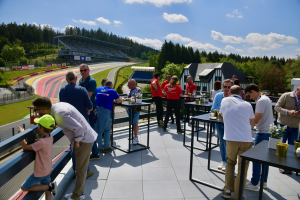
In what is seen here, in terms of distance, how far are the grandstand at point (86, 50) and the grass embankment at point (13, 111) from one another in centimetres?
4609

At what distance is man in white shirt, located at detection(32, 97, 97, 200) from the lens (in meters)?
2.28

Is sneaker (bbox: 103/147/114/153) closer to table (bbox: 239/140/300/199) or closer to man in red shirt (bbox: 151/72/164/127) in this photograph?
man in red shirt (bbox: 151/72/164/127)

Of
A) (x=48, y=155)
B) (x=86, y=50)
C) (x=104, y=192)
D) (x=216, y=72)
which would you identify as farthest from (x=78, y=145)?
(x=86, y=50)

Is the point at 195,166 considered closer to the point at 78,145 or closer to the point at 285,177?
the point at 285,177

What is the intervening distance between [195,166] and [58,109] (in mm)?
3164

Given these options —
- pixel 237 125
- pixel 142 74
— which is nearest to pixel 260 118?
pixel 237 125

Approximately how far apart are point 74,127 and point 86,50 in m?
97.9

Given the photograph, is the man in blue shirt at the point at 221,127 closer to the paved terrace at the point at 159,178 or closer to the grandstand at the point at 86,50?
the paved terrace at the point at 159,178

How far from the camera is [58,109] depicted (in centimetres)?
228

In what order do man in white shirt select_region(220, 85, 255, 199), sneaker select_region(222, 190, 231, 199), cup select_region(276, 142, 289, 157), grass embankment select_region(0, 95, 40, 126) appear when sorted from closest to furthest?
cup select_region(276, 142, 289, 157) < man in white shirt select_region(220, 85, 255, 199) < sneaker select_region(222, 190, 231, 199) < grass embankment select_region(0, 95, 40, 126)

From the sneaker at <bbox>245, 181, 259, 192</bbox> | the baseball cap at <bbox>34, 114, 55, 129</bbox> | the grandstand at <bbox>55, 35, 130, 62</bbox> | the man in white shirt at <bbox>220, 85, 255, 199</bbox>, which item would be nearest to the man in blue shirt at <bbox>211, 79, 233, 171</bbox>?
the sneaker at <bbox>245, 181, 259, 192</bbox>

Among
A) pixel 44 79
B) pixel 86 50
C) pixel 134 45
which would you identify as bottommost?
pixel 44 79

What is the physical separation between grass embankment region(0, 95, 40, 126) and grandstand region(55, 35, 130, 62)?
151 feet

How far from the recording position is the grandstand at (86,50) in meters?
84.6
